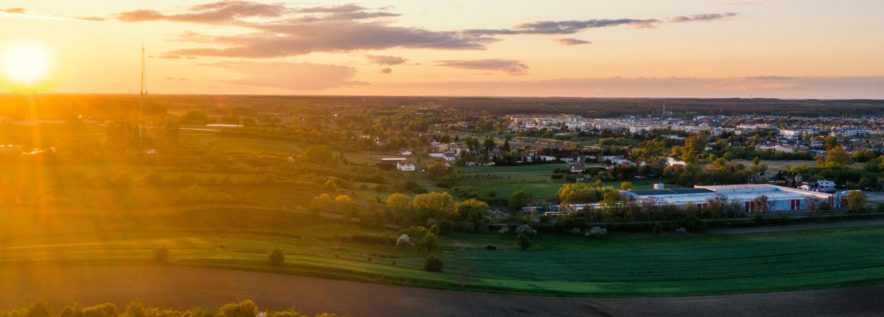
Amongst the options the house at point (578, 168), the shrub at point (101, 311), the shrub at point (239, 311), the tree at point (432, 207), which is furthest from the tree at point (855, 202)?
the shrub at point (101, 311)

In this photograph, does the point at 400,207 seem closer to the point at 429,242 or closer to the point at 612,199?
the point at 429,242

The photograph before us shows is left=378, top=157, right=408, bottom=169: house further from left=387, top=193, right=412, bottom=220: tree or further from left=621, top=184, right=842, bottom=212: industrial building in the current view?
left=387, top=193, right=412, bottom=220: tree

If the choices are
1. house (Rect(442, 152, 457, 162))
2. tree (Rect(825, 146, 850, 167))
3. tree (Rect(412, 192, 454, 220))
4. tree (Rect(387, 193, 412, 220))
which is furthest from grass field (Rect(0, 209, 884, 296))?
house (Rect(442, 152, 457, 162))

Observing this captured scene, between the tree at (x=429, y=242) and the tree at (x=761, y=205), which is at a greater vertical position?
the tree at (x=761, y=205)

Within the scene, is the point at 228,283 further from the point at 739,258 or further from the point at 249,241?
the point at 739,258

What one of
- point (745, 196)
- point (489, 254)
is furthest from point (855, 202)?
point (489, 254)

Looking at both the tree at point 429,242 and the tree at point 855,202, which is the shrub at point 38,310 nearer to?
the tree at point 429,242

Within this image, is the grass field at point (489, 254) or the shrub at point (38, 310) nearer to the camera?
the shrub at point (38, 310)
